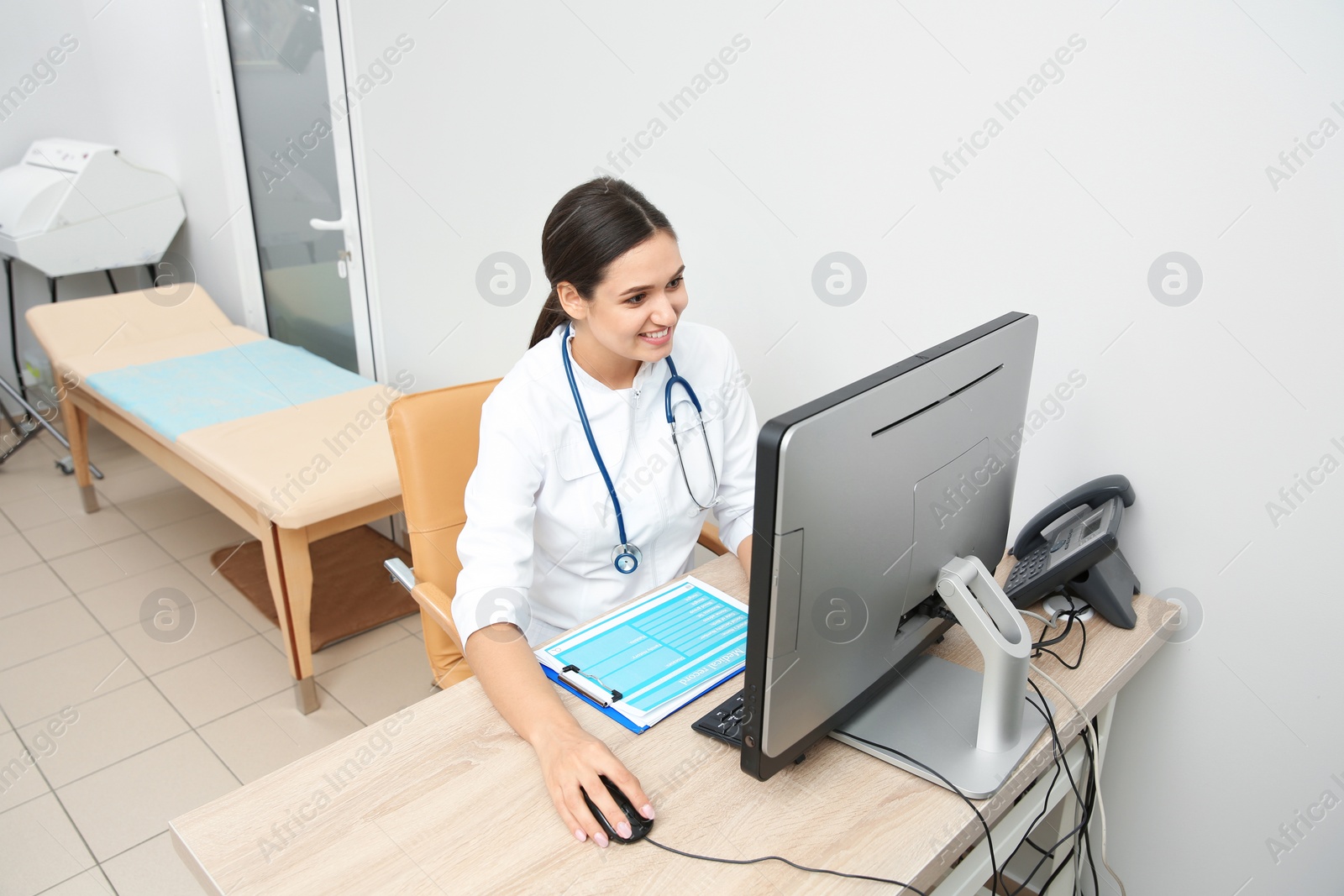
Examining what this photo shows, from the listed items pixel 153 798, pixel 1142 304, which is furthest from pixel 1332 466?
pixel 153 798

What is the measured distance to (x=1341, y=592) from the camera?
4.20 ft

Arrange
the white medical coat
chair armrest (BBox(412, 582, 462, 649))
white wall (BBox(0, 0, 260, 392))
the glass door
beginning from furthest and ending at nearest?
white wall (BBox(0, 0, 260, 392)) → the glass door → chair armrest (BBox(412, 582, 462, 649)) → the white medical coat

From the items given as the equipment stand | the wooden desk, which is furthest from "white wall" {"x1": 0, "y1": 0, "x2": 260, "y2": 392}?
the wooden desk

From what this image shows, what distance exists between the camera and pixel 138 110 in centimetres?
418

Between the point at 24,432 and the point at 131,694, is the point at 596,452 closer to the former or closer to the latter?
the point at 131,694

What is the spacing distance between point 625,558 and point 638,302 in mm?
437

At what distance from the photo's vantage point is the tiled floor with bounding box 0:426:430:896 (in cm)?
196

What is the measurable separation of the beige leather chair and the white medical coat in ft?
0.56

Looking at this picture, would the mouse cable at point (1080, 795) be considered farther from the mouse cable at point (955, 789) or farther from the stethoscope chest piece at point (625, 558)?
the stethoscope chest piece at point (625, 558)

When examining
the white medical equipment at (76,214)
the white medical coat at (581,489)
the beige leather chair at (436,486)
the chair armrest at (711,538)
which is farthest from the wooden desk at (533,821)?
the white medical equipment at (76,214)

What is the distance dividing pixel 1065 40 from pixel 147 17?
3.95m

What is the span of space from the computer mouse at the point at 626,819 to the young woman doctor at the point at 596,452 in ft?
0.47

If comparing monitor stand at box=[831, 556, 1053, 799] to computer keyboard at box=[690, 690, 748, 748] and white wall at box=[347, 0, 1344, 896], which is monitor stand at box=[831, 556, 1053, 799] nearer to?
computer keyboard at box=[690, 690, 748, 748]

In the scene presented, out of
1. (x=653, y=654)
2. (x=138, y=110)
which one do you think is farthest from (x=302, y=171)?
(x=653, y=654)
